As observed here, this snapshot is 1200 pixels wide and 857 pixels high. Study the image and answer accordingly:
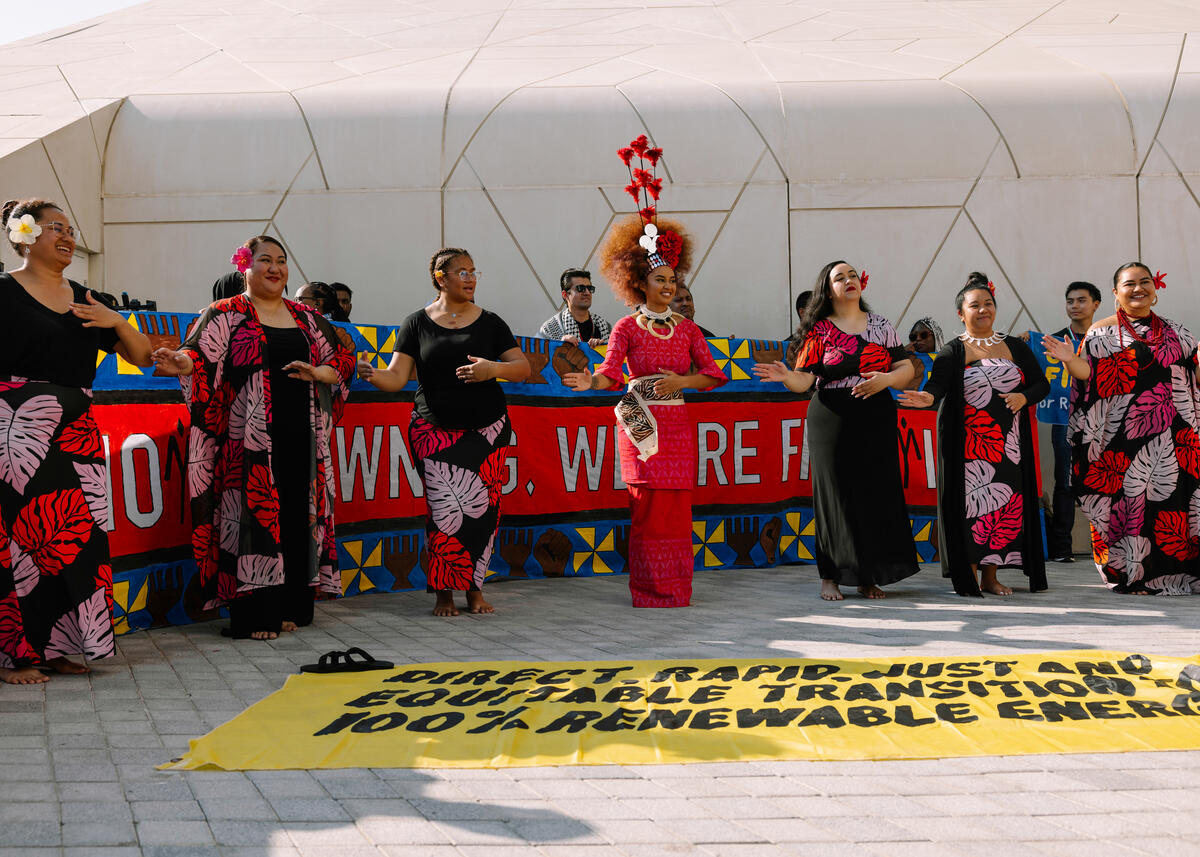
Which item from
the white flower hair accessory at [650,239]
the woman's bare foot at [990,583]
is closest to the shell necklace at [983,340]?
the woman's bare foot at [990,583]

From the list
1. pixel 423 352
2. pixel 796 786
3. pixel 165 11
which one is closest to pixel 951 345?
pixel 423 352

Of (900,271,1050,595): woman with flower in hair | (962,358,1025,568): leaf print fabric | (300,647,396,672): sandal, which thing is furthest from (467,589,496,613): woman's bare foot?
(962,358,1025,568): leaf print fabric

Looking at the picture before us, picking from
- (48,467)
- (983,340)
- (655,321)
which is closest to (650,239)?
(655,321)

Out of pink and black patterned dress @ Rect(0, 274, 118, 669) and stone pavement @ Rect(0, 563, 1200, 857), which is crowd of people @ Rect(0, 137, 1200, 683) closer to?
pink and black patterned dress @ Rect(0, 274, 118, 669)

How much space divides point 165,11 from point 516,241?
652 cm

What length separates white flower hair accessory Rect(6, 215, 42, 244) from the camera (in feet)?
13.8

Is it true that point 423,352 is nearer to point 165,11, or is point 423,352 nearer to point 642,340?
point 642,340

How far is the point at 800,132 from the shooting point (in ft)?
31.9

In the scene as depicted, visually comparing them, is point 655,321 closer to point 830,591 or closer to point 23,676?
point 830,591

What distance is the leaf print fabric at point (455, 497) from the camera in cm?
571

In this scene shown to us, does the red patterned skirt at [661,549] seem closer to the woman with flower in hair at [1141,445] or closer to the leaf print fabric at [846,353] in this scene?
the leaf print fabric at [846,353]

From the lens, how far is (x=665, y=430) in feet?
19.4

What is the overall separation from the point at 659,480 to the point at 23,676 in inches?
120

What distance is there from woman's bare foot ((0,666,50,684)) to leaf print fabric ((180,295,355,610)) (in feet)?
3.13
